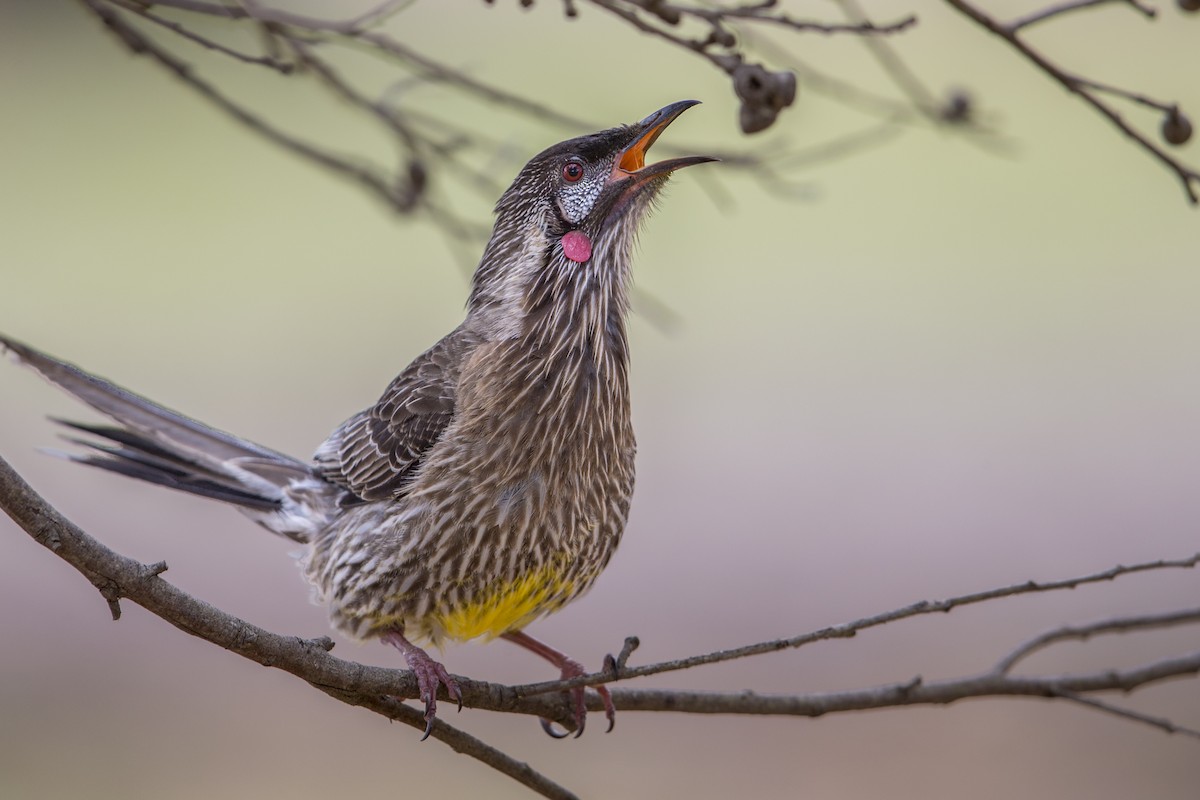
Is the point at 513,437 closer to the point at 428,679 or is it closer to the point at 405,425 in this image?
the point at 405,425

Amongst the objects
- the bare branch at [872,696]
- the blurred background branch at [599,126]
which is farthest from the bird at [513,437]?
the bare branch at [872,696]

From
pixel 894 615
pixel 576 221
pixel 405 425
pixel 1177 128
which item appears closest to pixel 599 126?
pixel 576 221

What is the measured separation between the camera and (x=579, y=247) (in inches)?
146

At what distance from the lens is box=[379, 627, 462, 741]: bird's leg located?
331 centimetres

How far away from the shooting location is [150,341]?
37.6 feet

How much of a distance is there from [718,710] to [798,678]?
14.9 feet

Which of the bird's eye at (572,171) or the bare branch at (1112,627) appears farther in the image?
the bird's eye at (572,171)

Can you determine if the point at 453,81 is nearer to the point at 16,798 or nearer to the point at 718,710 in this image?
the point at 718,710

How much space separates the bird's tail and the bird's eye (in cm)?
140

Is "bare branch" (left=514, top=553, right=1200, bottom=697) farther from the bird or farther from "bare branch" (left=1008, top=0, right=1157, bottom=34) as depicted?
"bare branch" (left=1008, top=0, right=1157, bottom=34)

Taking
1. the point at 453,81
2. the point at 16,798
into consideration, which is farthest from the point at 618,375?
the point at 16,798

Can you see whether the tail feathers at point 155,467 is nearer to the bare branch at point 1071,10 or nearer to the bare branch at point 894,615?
the bare branch at point 894,615

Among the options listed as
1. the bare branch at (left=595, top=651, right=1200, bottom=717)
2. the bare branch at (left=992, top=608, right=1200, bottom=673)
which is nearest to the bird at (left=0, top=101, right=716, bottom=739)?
the bare branch at (left=595, top=651, right=1200, bottom=717)

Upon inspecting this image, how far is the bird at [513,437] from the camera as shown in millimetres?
3594
